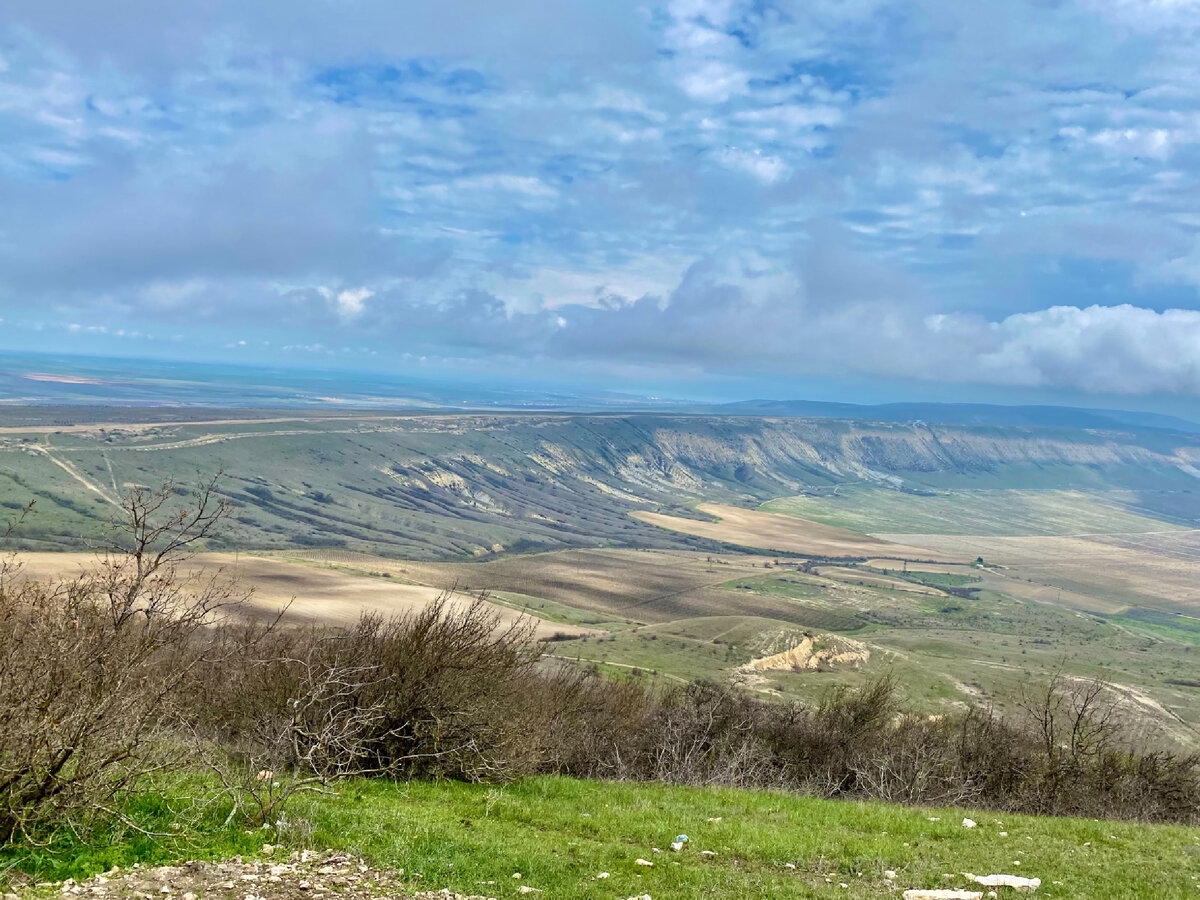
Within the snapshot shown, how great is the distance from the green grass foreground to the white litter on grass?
202 millimetres

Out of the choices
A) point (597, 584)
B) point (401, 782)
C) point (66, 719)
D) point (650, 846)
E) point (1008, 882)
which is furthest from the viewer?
point (597, 584)

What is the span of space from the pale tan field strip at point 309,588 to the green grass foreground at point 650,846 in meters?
83.8

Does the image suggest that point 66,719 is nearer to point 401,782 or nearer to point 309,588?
point 401,782

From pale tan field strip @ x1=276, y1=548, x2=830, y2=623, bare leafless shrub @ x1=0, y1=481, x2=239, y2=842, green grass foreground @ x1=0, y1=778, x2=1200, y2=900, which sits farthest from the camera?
pale tan field strip @ x1=276, y1=548, x2=830, y2=623

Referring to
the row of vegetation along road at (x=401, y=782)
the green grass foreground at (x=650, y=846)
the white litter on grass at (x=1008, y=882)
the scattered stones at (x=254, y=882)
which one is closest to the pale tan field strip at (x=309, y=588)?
the row of vegetation along road at (x=401, y=782)

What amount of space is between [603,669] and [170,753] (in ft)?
243

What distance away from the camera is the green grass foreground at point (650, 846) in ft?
36.1

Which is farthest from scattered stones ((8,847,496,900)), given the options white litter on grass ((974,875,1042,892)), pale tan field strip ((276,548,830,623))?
pale tan field strip ((276,548,830,623))

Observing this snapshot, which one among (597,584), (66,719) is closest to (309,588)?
(597,584)

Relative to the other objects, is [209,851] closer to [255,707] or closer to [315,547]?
[255,707]

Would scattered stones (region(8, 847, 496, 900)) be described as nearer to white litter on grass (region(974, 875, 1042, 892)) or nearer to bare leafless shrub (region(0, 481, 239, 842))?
bare leafless shrub (region(0, 481, 239, 842))

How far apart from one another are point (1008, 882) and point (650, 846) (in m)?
5.78

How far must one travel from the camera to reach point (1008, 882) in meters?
11.9

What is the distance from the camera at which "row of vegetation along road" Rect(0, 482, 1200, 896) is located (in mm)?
10508
